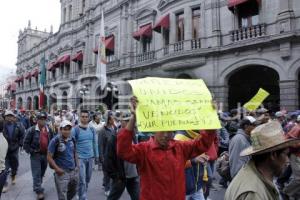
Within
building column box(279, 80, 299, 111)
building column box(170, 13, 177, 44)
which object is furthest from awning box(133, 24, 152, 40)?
building column box(279, 80, 299, 111)

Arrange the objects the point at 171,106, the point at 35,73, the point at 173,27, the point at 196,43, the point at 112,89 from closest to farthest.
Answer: the point at 171,106
the point at 196,43
the point at 173,27
the point at 112,89
the point at 35,73

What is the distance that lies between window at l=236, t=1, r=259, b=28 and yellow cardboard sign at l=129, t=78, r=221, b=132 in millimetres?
13712

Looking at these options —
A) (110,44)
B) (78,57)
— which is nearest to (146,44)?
(110,44)

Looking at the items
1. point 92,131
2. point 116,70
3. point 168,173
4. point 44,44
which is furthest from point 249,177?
point 44,44

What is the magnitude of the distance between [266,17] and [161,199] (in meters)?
13.7

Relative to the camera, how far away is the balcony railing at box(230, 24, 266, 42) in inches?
604

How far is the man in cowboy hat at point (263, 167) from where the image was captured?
2.01 metres

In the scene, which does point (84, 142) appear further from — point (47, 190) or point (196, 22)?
point (196, 22)

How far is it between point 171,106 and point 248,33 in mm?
13699

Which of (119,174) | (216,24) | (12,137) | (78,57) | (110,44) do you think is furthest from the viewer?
(78,57)

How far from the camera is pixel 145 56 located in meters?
21.9

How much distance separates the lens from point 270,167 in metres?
2.16

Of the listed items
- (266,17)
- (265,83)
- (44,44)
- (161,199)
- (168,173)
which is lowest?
(161,199)

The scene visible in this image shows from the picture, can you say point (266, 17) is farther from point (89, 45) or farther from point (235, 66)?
point (89, 45)
